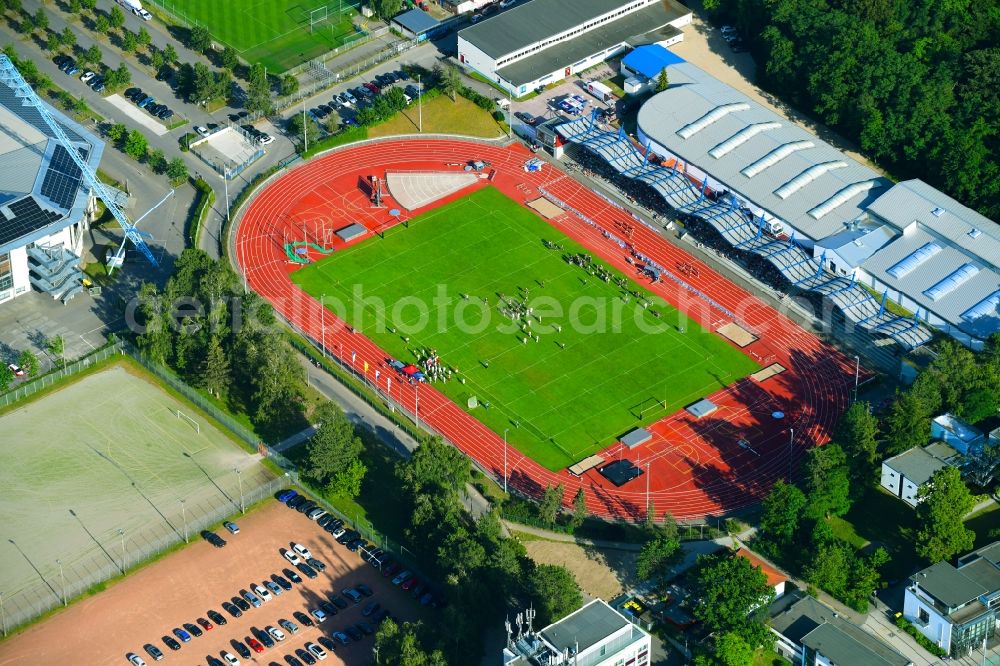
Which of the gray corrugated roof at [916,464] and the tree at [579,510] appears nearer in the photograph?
the tree at [579,510]

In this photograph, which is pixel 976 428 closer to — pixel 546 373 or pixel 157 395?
pixel 546 373

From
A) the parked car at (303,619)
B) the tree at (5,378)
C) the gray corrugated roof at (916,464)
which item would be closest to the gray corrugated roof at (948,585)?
the gray corrugated roof at (916,464)

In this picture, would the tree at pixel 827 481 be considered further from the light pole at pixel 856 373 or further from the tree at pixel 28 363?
the tree at pixel 28 363

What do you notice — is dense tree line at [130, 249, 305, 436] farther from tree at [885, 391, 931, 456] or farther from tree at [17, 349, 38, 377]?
tree at [885, 391, 931, 456]

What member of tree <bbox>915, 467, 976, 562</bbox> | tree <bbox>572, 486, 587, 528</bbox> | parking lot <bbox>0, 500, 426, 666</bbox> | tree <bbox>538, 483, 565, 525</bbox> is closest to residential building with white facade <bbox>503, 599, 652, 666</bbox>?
parking lot <bbox>0, 500, 426, 666</bbox>

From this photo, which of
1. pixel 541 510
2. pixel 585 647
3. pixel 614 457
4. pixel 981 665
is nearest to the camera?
pixel 585 647

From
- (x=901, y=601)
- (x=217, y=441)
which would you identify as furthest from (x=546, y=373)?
(x=901, y=601)
